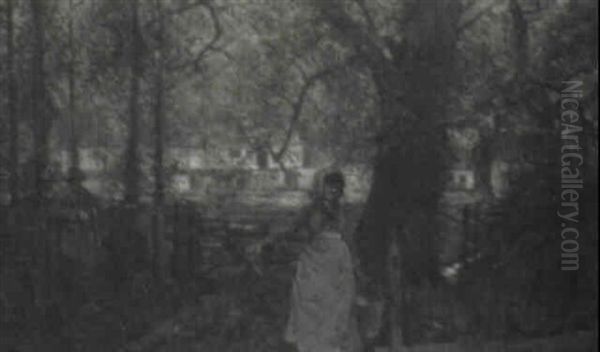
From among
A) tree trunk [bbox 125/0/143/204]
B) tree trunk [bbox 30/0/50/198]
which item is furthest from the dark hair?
tree trunk [bbox 30/0/50/198]

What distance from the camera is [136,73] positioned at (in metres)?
5.09

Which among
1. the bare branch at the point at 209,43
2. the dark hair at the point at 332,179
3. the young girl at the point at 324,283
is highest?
the bare branch at the point at 209,43

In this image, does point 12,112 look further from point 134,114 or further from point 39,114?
point 134,114

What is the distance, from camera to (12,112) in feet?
16.8

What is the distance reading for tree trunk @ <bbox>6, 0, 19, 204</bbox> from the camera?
200 inches

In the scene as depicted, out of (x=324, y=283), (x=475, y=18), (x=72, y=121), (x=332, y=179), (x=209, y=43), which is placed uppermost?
(x=475, y=18)

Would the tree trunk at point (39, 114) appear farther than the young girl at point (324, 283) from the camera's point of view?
Yes

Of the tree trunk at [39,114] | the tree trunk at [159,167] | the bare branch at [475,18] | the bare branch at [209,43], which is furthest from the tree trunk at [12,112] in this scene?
the bare branch at [475,18]

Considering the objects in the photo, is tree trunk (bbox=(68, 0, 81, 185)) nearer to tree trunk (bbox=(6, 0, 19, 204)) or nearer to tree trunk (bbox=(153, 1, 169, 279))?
tree trunk (bbox=(6, 0, 19, 204))

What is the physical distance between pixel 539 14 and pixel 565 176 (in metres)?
1.01

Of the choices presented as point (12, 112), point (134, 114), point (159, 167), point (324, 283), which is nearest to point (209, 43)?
point (134, 114)

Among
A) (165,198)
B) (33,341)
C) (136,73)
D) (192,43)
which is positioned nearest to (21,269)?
(33,341)

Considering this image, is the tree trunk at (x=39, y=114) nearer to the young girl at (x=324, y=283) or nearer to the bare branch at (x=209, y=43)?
the bare branch at (x=209, y=43)

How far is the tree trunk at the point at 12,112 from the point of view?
507 centimetres
